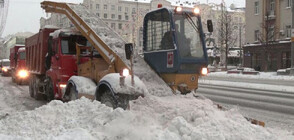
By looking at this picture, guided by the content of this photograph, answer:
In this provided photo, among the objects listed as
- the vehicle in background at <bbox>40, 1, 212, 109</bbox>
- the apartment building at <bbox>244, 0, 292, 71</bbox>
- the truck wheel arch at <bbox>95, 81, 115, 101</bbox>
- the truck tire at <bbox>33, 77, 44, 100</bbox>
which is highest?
the apartment building at <bbox>244, 0, 292, 71</bbox>

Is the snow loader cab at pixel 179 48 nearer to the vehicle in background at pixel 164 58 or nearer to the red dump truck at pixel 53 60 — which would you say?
the vehicle in background at pixel 164 58

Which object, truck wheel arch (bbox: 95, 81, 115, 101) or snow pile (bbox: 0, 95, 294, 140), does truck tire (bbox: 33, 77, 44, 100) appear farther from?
snow pile (bbox: 0, 95, 294, 140)

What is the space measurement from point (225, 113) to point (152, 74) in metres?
2.16

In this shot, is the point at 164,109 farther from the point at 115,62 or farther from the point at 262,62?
the point at 262,62

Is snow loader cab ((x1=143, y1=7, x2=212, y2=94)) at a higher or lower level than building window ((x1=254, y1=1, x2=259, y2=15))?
lower

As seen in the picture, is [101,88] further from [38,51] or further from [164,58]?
[38,51]

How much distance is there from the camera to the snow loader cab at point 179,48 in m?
6.93

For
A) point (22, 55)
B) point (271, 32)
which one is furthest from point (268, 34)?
point (22, 55)

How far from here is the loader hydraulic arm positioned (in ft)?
25.5

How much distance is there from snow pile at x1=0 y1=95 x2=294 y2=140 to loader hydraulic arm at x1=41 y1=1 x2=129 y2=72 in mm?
1573

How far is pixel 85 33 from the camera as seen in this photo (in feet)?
31.2

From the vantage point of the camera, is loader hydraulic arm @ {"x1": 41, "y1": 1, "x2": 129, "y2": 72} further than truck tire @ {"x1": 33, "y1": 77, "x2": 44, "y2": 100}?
No

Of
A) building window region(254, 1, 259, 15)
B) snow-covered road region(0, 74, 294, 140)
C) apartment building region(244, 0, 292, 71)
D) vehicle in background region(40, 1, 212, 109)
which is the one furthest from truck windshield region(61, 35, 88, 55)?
building window region(254, 1, 259, 15)

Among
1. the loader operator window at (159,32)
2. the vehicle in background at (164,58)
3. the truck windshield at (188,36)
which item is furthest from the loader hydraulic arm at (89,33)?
the truck windshield at (188,36)
